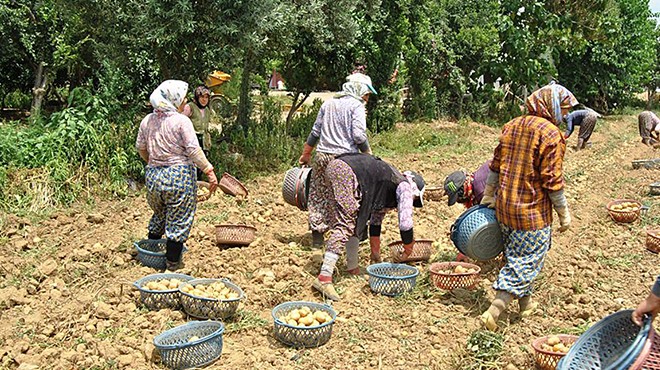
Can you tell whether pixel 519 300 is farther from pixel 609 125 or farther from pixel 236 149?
pixel 609 125

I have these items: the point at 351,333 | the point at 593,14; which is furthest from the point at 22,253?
the point at 593,14

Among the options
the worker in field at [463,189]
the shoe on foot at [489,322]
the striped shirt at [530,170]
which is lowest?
the shoe on foot at [489,322]

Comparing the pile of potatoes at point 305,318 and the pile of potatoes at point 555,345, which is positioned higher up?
the pile of potatoes at point 555,345

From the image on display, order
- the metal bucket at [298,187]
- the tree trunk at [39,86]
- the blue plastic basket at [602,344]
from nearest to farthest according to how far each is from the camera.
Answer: the blue plastic basket at [602,344]
the metal bucket at [298,187]
the tree trunk at [39,86]

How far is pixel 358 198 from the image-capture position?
562 centimetres

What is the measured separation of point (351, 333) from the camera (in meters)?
4.84

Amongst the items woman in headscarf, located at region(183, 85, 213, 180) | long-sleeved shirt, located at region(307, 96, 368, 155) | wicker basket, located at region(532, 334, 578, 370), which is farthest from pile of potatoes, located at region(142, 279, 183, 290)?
woman in headscarf, located at region(183, 85, 213, 180)

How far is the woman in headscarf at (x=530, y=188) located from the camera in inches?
185

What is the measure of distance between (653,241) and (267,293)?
4.26 m

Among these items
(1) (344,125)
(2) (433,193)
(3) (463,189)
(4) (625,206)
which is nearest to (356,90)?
(1) (344,125)

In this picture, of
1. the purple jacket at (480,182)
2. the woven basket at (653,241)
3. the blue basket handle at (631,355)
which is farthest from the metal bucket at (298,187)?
the blue basket handle at (631,355)

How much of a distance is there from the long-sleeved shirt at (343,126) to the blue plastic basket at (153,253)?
174cm

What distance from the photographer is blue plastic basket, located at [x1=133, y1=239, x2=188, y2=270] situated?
235 inches

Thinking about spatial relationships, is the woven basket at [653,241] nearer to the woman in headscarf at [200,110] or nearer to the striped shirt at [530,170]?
the striped shirt at [530,170]
